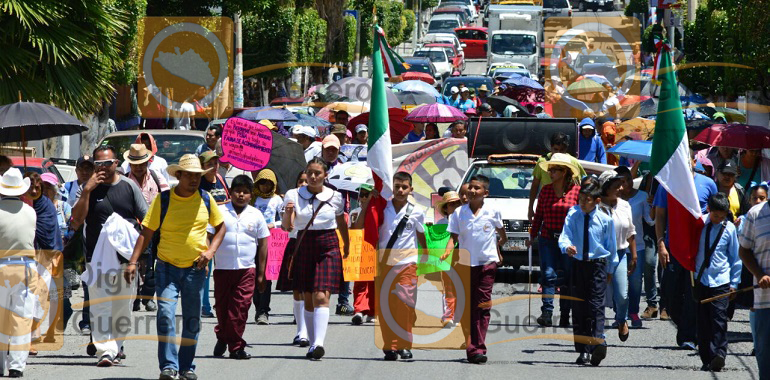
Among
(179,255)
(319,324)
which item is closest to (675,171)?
(319,324)

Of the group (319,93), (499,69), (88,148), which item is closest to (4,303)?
(88,148)

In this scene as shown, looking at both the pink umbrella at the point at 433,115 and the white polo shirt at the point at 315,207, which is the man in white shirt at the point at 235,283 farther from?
the pink umbrella at the point at 433,115

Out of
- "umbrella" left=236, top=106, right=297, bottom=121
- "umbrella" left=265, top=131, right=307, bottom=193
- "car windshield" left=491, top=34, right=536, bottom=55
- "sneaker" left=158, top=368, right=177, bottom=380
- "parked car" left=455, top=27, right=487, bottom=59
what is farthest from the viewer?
"parked car" left=455, top=27, right=487, bottom=59

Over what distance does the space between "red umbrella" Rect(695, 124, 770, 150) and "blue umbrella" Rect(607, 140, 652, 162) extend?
102 cm

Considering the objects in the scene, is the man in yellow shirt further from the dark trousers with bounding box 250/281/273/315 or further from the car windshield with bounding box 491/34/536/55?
the car windshield with bounding box 491/34/536/55

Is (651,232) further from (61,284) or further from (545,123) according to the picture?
(61,284)

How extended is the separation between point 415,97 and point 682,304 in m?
16.9

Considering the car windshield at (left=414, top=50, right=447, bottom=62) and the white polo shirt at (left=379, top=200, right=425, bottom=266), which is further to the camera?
the car windshield at (left=414, top=50, right=447, bottom=62)

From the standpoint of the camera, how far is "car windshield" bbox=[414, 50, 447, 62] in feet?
161

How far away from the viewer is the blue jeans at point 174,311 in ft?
31.4

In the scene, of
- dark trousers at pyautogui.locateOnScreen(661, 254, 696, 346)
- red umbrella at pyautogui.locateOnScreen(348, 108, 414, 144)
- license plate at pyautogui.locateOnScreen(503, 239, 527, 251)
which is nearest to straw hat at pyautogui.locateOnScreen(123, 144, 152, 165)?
dark trousers at pyautogui.locateOnScreen(661, 254, 696, 346)

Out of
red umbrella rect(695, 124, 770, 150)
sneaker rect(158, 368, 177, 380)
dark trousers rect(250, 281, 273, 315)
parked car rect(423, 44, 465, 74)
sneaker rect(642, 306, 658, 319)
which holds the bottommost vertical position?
sneaker rect(642, 306, 658, 319)

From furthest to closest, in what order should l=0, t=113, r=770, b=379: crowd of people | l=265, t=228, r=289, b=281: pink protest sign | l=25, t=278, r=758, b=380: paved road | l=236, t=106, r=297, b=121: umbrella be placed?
l=236, t=106, r=297, b=121: umbrella, l=265, t=228, r=289, b=281: pink protest sign, l=25, t=278, r=758, b=380: paved road, l=0, t=113, r=770, b=379: crowd of people

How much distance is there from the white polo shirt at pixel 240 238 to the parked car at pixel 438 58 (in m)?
37.7
